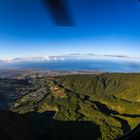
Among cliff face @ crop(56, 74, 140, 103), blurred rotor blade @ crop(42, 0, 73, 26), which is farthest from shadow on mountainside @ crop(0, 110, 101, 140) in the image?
cliff face @ crop(56, 74, 140, 103)

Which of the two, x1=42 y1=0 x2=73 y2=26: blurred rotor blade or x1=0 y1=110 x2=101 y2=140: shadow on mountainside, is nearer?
x1=42 y1=0 x2=73 y2=26: blurred rotor blade

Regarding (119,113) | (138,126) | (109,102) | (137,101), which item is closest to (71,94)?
(109,102)

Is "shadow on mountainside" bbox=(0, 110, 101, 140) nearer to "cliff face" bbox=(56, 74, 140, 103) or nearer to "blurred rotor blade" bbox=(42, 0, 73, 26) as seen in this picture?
"blurred rotor blade" bbox=(42, 0, 73, 26)

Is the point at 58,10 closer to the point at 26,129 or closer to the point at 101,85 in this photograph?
the point at 26,129

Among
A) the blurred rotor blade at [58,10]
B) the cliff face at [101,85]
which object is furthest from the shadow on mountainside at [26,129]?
the cliff face at [101,85]

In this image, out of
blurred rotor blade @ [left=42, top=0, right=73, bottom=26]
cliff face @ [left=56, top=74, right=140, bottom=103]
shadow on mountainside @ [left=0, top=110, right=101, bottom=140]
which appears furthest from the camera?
cliff face @ [left=56, top=74, right=140, bottom=103]

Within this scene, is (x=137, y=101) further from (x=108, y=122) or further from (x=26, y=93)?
(x=26, y=93)

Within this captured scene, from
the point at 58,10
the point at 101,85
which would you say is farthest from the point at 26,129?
the point at 101,85

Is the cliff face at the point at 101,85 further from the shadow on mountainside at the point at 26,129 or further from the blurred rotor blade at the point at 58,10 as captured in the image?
the blurred rotor blade at the point at 58,10
